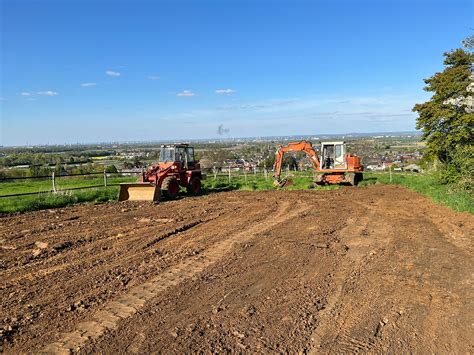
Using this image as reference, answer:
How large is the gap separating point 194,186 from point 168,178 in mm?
2468

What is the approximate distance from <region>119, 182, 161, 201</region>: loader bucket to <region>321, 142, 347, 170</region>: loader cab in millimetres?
9902

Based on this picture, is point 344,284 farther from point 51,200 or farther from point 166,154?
point 166,154

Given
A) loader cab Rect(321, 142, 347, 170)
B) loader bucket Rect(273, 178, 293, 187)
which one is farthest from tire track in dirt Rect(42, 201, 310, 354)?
loader cab Rect(321, 142, 347, 170)

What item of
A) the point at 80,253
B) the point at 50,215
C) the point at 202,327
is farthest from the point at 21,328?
the point at 50,215

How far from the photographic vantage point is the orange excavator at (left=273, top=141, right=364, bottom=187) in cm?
2125

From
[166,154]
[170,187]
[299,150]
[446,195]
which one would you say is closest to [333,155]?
[299,150]

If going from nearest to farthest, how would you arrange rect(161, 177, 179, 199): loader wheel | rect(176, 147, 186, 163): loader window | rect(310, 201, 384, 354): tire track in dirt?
rect(310, 201, 384, 354): tire track in dirt < rect(161, 177, 179, 199): loader wheel < rect(176, 147, 186, 163): loader window

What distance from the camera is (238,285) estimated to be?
6012 millimetres

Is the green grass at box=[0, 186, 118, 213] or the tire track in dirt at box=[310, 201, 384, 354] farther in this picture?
the green grass at box=[0, 186, 118, 213]

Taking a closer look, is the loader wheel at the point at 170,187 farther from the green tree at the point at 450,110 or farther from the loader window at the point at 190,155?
the green tree at the point at 450,110

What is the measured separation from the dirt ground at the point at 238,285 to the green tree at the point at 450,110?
24.6ft

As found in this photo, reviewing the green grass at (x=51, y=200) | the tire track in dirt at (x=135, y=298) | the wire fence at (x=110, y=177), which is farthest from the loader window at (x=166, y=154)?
the tire track in dirt at (x=135, y=298)

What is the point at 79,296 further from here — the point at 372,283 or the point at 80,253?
the point at 372,283

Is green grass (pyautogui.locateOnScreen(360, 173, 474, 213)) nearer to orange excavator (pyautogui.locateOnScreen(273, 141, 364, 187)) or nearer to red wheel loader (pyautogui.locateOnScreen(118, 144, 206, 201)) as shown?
orange excavator (pyautogui.locateOnScreen(273, 141, 364, 187))
